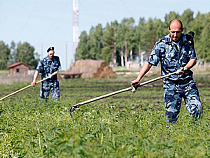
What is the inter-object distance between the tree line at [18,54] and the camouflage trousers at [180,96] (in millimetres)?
105764

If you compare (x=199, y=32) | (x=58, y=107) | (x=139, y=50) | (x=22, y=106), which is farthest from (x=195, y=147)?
(x=139, y=50)

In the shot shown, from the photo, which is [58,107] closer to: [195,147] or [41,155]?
[41,155]

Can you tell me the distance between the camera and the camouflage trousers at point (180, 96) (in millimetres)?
5836

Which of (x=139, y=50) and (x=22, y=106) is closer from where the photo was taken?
(x=22, y=106)

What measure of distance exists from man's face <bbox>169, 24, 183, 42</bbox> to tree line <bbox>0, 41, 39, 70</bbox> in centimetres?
10590

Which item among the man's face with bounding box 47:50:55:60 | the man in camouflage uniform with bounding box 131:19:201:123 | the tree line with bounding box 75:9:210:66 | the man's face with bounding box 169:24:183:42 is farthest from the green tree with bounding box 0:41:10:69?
the man's face with bounding box 169:24:183:42

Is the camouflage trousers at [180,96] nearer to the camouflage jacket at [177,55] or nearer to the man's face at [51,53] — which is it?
the camouflage jacket at [177,55]

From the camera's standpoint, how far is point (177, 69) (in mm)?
5922

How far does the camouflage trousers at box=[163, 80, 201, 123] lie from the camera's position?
5836 millimetres

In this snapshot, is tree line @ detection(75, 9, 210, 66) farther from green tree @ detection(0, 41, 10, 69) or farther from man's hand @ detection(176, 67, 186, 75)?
man's hand @ detection(176, 67, 186, 75)

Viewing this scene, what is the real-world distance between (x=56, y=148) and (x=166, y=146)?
1.06m

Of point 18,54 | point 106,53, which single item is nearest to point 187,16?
point 106,53

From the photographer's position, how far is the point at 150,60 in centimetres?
604

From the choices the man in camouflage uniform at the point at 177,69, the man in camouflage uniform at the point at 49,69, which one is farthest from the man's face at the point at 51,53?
the man in camouflage uniform at the point at 177,69
